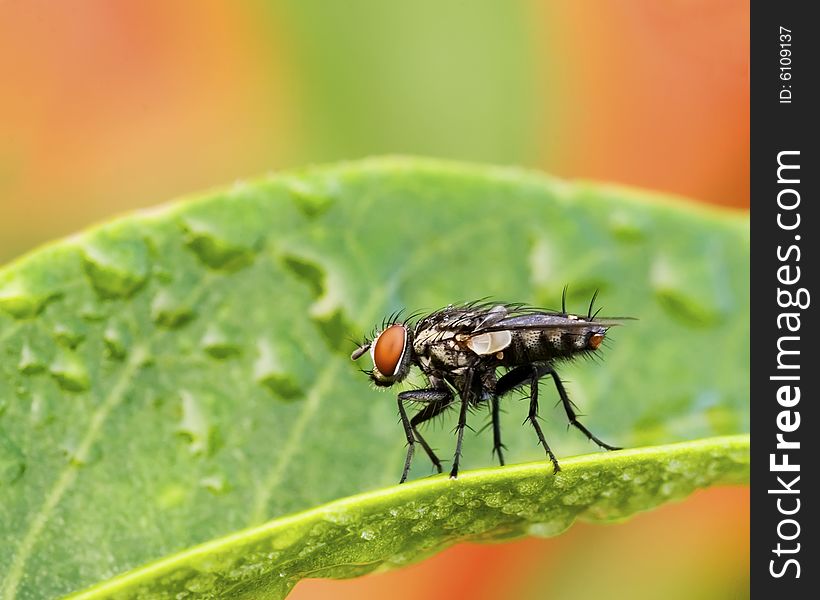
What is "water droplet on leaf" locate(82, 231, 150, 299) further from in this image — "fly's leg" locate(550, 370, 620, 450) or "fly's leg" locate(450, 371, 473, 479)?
"fly's leg" locate(550, 370, 620, 450)

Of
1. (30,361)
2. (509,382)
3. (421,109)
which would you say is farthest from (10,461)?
(421,109)

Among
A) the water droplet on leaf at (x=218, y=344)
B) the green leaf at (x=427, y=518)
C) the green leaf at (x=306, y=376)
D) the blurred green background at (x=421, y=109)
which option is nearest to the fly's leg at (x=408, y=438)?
the green leaf at (x=306, y=376)

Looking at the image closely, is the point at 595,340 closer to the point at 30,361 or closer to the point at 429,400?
the point at 429,400

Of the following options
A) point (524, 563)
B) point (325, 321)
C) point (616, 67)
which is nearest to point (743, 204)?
point (616, 67)
